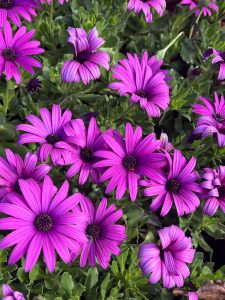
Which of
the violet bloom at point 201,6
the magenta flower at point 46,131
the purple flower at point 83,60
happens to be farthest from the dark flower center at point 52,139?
the violet bloom at point 201,6

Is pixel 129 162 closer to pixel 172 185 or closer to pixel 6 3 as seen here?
pixel 172 185

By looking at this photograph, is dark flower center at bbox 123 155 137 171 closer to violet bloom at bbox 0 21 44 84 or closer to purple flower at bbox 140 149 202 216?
purple flower at bbox 140 149 202 216

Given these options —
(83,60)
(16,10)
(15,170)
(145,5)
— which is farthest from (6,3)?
(15,170)

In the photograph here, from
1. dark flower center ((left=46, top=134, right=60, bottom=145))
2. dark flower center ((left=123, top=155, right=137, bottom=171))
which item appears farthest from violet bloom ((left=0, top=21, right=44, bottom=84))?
dark flower center ((left=123, top=155, right=137, bottom=171))

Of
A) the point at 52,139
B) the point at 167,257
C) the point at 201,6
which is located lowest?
the point at 167,257

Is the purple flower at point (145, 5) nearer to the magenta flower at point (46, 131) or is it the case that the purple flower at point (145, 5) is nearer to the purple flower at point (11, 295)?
the magenta flower at point (46, 131)

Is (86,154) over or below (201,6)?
below
